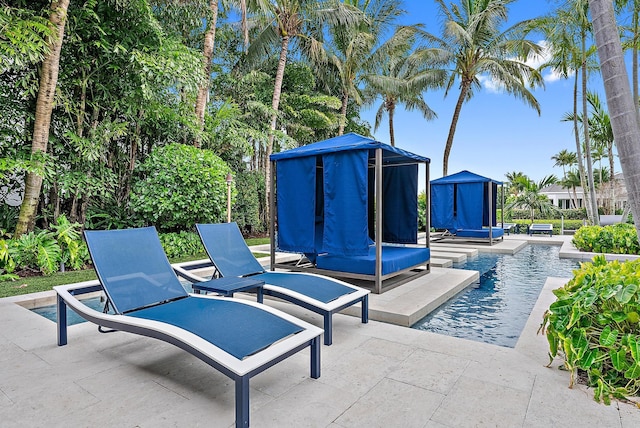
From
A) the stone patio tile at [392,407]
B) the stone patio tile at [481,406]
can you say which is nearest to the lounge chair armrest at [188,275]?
the stone patio tile at [392,407]

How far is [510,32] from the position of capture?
14859mm

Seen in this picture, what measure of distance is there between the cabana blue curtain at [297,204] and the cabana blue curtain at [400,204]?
186cm

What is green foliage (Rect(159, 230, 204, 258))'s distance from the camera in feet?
28.0

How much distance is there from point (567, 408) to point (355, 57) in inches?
654

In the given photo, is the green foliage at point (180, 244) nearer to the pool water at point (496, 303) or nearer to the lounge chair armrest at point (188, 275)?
the lounge chair armrest at point (188, 275)

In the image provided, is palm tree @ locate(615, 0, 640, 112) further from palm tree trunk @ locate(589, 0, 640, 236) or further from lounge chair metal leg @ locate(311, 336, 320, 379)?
lounge chair metal leg @ locate(311, 336, 320, 379)

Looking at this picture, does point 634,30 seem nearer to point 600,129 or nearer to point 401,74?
point 401,74

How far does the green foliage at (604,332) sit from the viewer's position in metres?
2.37

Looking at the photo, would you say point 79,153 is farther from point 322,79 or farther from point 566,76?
point 566,76

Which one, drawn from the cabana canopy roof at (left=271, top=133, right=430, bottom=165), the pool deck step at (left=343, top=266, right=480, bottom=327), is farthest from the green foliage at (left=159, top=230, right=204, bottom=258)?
the pool deck step at (left=343, top=266, right=480, bottom=327)

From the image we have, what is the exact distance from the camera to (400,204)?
21.8 ft

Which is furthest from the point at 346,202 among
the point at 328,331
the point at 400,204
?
the point at 328,331

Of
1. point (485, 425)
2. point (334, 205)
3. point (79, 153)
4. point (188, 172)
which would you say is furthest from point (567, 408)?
point (79, 153)

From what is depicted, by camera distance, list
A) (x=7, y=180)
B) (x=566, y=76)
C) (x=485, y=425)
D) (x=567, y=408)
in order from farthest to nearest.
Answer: (x=566, y=76) → (x=7, y=180) → (x=567, y=408) → (x=485, y=425)
